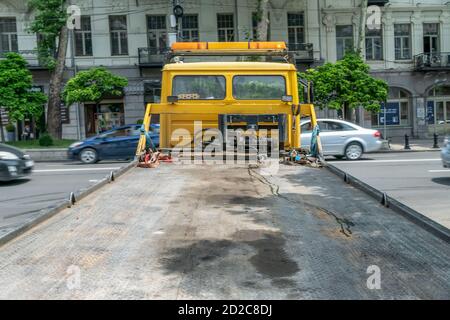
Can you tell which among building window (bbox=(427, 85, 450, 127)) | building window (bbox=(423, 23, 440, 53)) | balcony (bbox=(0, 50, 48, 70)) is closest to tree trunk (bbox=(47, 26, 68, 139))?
balcony (bbox=(0, 50, 48, 70))

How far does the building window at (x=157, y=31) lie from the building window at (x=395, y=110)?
1269cm

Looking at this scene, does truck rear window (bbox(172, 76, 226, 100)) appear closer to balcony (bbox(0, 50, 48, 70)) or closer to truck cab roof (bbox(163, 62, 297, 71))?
truck cab roof (bbox(163, 62, 297, 71))

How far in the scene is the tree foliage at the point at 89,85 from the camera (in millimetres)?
24047

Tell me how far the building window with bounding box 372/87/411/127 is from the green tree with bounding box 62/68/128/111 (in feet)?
49.7

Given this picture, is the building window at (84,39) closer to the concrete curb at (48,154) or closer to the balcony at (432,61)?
the concrete curb at (48,154)

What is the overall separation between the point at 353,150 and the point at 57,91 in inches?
572

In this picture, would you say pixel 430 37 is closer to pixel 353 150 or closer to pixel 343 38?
pixel 343 38

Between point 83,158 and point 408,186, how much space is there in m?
11.7

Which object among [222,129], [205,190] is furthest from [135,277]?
[222,129]

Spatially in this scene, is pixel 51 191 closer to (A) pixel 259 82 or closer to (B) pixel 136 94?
(A) pixel 259 82

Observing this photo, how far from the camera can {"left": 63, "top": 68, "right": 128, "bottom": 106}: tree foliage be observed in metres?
24.0

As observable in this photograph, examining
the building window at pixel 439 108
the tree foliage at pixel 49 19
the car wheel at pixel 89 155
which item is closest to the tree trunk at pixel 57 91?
the tree foliage at pixel 49 19

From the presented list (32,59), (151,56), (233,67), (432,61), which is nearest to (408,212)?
(233,67)

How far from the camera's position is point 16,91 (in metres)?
23.8
